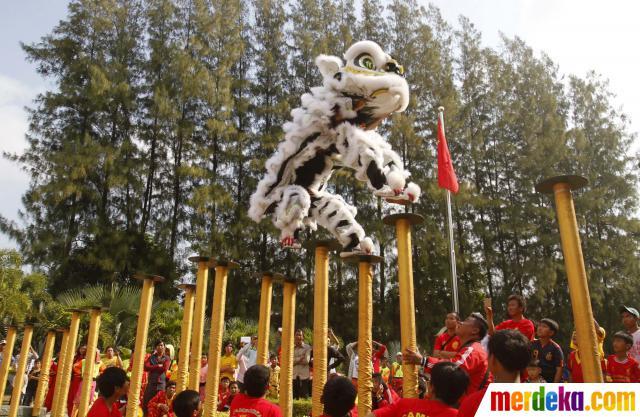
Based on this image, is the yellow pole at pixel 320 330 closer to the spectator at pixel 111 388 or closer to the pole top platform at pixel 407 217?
the pole top platform at pixel 407 217

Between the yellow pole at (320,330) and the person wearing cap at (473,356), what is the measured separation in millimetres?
1707

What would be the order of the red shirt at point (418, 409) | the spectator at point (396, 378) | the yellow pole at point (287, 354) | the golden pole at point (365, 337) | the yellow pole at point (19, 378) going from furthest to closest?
the spectator at point (396, 378), the yellow pole at point (19, 378), the yellow pole at point (287, 354), the golden pole at point (365, 337), the red shirt at point (418, 409)

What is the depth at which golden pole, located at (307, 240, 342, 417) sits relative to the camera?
5176 mm

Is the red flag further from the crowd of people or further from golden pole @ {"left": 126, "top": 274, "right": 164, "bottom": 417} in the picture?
golden pole @ {"left": 126, "top": 274, "right": 164, "bottom": 417}

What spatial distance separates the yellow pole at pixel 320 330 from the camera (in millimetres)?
5176

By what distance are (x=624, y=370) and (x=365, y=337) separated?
2101 millimetres

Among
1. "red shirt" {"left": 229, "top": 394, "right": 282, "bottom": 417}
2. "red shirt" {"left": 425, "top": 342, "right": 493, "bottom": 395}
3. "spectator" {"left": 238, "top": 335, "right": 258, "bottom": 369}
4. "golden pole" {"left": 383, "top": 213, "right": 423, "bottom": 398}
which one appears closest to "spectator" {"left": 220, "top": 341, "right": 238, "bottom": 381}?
"spectator" {"left": 238, "top": 335, "right": 258, "bottom": 369}

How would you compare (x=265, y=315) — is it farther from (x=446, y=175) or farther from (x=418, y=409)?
(x=418, y=409)

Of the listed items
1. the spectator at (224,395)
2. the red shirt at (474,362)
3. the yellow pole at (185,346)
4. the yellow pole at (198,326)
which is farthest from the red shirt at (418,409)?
the spectator at (224,395)

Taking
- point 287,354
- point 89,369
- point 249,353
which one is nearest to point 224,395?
point 249,353

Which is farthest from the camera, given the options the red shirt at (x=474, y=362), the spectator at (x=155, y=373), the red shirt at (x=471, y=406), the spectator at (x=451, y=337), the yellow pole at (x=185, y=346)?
the spectator at (x=155, y=373)

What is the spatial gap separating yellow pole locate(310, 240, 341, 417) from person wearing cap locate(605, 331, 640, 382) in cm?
242

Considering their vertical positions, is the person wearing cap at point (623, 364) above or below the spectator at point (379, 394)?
above

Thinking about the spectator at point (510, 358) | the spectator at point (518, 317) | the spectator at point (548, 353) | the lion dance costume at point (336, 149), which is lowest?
the spectator at point (510, 358)
